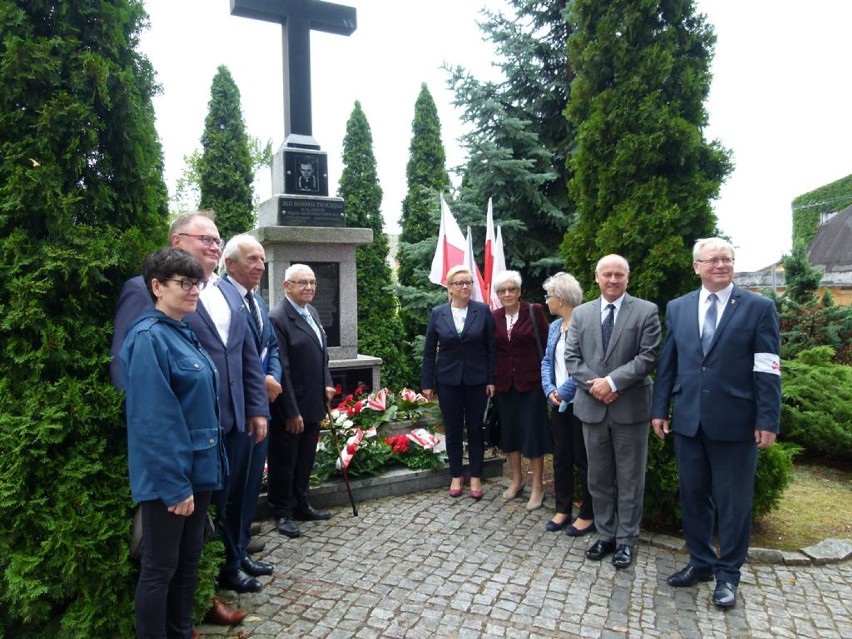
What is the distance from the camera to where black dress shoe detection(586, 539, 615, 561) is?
12.6ft

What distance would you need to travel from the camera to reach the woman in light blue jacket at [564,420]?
14.0ft

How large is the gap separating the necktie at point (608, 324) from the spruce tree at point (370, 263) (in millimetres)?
5760

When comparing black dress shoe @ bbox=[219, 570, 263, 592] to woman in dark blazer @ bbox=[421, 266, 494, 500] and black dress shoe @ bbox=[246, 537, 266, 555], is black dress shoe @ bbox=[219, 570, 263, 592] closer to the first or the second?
black dress shoe @ bbox=[246, 537, 266, 555]

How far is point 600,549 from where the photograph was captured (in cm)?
387

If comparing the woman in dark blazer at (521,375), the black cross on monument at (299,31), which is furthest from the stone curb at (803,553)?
the black cross on monument at (299,31)

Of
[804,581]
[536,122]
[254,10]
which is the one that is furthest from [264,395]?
[536,122]

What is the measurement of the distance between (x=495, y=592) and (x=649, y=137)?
327 centimetres

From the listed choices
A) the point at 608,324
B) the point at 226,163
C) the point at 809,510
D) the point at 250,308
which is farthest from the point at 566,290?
the point at 226,163

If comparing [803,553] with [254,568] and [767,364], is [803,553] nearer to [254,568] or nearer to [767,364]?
[767,364]

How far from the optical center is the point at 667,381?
3607 millimetres

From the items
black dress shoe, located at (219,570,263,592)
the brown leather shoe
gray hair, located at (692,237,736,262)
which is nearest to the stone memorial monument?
black dress shoe, located at (219,570,263,592)

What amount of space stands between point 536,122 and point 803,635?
6.87 m

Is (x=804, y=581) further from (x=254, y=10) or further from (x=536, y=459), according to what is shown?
(x=254, y=10)

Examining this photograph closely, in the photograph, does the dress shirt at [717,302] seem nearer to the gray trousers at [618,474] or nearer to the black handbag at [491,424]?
the gray trousers at [618,474]
